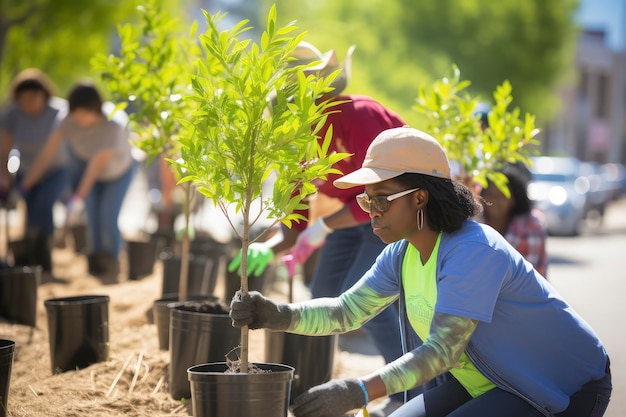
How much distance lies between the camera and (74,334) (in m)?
5.04

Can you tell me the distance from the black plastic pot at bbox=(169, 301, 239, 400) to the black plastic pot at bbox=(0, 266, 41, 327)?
2.53 metres

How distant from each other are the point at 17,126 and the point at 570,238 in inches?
530

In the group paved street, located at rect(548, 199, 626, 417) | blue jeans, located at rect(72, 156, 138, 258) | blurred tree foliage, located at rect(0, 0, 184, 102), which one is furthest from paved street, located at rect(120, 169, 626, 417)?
blurred tree foliage, located at rect(0, 0, 184, 102)

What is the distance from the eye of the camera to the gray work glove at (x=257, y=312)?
10.7 ft

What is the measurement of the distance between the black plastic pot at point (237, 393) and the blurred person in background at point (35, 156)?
642 centimetres

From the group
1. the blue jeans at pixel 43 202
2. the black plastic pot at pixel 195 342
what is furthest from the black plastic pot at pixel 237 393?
the blue jeans at pixel 43 202

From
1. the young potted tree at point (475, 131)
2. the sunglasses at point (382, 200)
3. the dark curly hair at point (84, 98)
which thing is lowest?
the sunglasses at point (382, 200)

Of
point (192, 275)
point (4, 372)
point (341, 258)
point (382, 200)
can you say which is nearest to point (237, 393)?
point (382, 200)

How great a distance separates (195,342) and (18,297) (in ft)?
8.88

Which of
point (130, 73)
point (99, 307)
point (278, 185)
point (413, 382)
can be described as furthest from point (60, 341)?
point (413, 382)

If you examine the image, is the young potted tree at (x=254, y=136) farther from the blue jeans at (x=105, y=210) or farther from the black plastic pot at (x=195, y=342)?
the blue jeans at (x=105, y=210)

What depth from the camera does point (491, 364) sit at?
322cm

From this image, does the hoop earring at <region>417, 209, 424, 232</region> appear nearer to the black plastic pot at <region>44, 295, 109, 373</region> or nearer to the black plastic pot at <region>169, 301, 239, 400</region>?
the black plastic pot at <region>169, 301, 239, 400</region>

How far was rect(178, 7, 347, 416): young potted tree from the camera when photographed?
11.1ft
